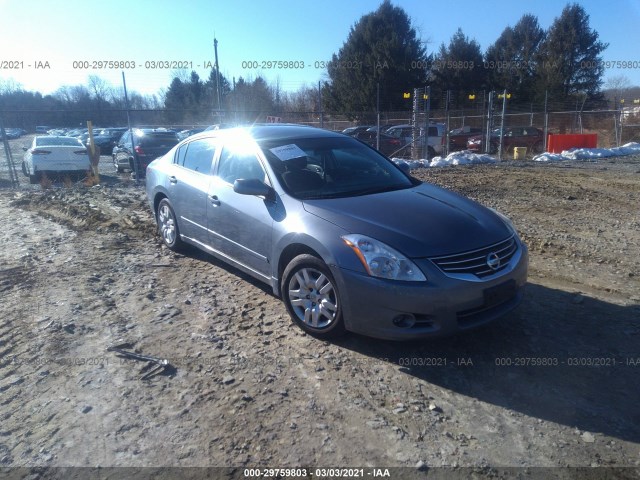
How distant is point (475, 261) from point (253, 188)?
1944 millimetres

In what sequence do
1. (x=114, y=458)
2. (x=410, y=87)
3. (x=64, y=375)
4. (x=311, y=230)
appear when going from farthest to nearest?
(x=410, y=87) < (x=311, y=230) < (x=64, y=375) < (x=114, y=458)

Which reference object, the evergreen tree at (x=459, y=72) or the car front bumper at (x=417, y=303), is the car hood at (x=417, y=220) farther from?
the evergreen tree at (x=459, y=72)

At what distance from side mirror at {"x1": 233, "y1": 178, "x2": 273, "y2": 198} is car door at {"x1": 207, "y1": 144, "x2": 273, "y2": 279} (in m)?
0.10

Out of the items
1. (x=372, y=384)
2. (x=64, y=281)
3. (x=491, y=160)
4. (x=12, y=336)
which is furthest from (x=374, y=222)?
(x=491, y=160)

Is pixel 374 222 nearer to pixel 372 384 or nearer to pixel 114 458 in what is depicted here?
pixel 372 384

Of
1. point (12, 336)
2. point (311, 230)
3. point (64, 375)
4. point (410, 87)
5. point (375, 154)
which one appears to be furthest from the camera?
point (410, 87)

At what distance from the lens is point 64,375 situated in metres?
3.55

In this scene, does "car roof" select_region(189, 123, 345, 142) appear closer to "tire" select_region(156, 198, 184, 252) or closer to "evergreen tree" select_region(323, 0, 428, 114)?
"tire" select_region(156, 198, 184, 252)

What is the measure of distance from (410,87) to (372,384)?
3720cm

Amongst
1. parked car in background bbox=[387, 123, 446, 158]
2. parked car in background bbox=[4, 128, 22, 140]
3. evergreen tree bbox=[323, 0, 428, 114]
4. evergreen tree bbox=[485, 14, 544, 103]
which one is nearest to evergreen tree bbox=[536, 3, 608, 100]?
evergreen tree bbox=[485, 14, 544, 103]

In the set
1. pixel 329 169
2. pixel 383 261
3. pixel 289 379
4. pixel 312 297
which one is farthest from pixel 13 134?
pixel 383 261

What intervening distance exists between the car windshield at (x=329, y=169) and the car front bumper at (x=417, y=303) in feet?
3.65

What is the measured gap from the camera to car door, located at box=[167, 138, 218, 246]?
5383 mm

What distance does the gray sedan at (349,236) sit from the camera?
3.45m
